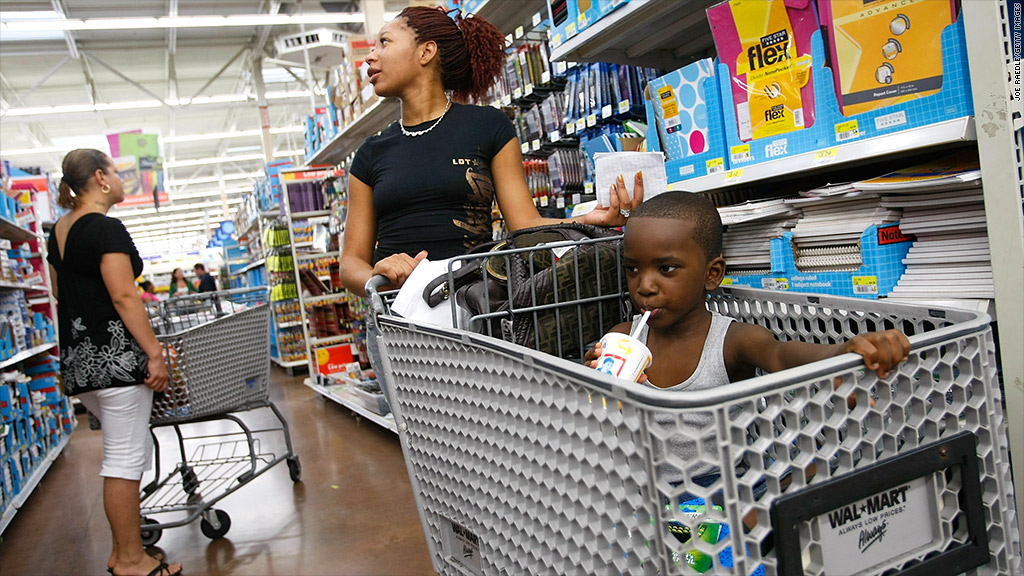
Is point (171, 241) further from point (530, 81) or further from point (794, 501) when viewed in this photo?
point (794, 501)

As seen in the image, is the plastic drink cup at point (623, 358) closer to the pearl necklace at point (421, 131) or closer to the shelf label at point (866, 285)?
the shelf label at point (866, 285)

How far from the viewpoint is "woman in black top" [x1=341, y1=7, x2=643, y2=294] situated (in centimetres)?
174

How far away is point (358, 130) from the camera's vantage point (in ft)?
18.3

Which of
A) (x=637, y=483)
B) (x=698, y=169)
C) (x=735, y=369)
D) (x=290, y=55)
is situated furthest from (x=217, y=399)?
(x=290, y=55)

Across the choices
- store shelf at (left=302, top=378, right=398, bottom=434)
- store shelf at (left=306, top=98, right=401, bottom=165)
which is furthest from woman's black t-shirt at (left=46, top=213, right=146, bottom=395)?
store shelf at (left=306, top=98, right=401, bottom=165)

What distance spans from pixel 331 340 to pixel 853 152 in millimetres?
6350

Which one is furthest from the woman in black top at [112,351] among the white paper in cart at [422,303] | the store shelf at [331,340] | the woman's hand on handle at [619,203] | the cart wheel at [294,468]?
the store shelf at [331,340]

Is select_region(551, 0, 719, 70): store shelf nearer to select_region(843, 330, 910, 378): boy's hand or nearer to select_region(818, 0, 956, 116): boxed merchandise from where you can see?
select_region(818, 0, 956, 116): boxed merchandise

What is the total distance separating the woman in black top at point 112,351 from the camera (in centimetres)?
259

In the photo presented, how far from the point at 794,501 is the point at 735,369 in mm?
585

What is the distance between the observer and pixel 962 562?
0.79m

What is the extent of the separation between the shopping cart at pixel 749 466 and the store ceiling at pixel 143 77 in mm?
8159

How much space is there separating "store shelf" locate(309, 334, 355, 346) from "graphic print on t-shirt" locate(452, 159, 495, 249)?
17.8 ft

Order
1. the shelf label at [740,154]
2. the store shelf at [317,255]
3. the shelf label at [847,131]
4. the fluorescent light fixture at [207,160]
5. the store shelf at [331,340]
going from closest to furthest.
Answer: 1. the shelf label at [847,131]
2. the shelf label at [740,154]
3. the store shelf at [331,340]
4. the store shelf at [317,255]
5. the fluorescent light fixture at [207,160]
